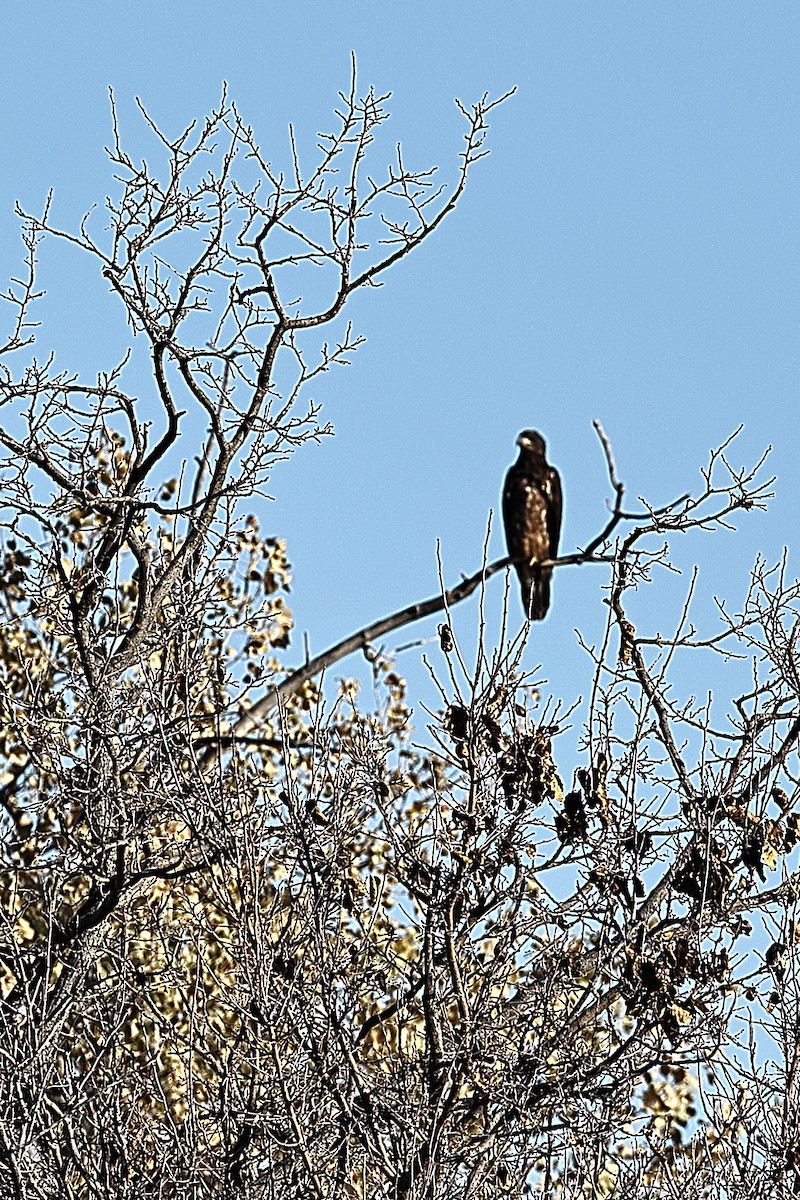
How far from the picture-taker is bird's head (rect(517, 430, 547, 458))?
12.7 m

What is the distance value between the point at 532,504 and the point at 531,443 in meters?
0.57

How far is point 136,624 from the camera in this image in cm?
584

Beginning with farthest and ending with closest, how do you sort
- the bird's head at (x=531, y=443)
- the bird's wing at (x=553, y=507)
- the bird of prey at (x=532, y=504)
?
1. the bird's head at (x=531, y=443)
2. the bird's wing at (x=553, y=507)
3. the bird of prey at (x=532, y=504)

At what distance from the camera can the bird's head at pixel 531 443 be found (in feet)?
41.8

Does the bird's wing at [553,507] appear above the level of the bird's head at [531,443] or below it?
below

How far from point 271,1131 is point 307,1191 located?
18cm

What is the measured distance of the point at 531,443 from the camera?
42.0 ft

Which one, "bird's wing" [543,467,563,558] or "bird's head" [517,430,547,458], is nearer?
"bird's wing" [543,467,563,558]

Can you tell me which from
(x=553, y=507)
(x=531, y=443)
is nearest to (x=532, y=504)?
(x=553, y=507)

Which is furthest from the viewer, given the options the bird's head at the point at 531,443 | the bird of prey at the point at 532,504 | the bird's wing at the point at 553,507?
the bird's head at the point at 531,443

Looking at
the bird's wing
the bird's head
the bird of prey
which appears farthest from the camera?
the bird's head

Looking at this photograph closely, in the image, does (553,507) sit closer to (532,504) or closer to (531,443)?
(532,504)

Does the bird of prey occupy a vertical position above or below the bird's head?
below

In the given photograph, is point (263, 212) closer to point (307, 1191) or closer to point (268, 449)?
point (268, 449)
